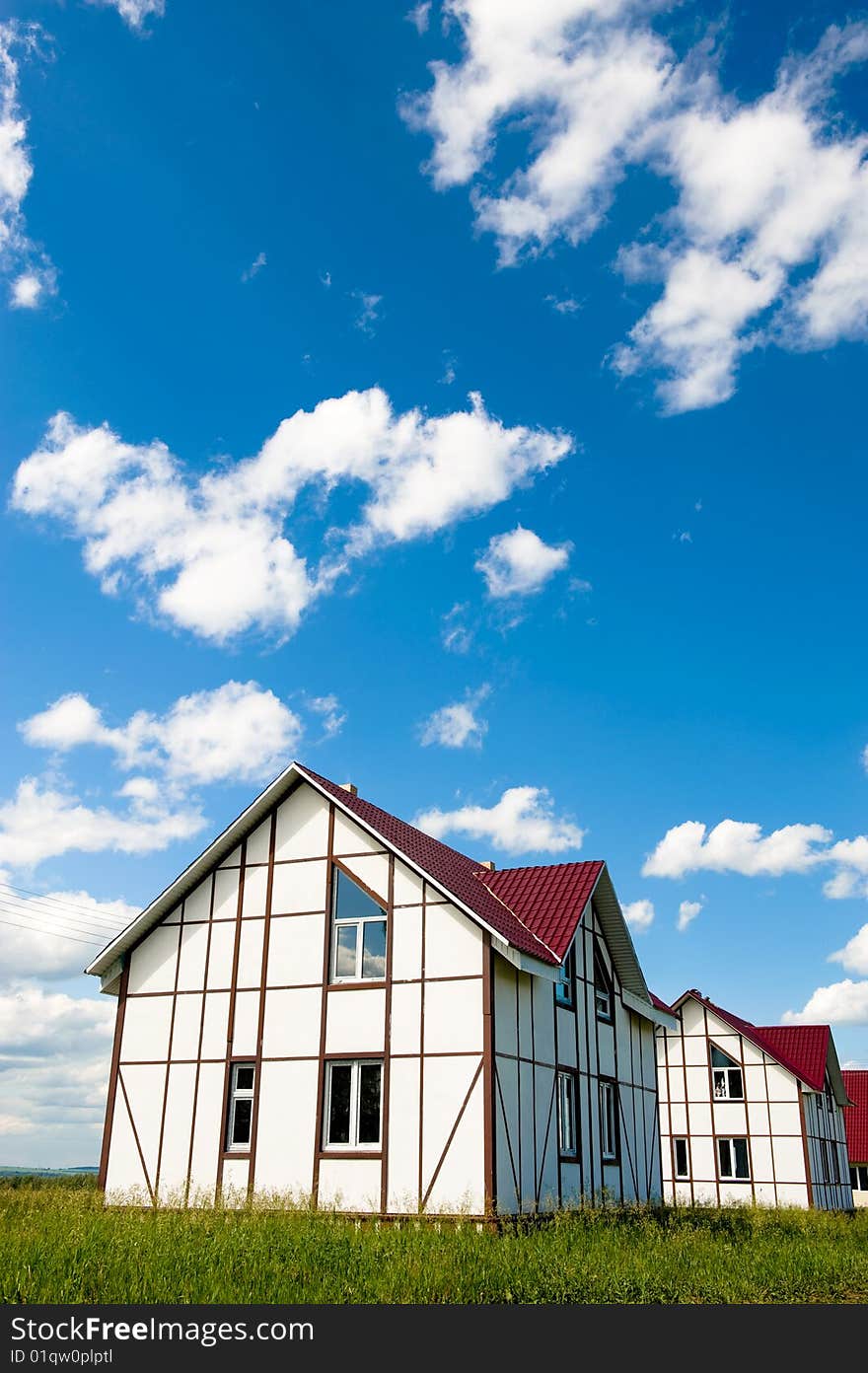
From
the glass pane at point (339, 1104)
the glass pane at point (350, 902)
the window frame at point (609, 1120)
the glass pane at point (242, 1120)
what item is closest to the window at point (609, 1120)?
the window frame at point (609, 1120)

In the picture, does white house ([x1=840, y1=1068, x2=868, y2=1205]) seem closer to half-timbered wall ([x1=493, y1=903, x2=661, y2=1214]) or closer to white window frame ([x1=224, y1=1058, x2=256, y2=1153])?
half-timbered wall ([x1=493, y1=903, x2=661, y2=1214])

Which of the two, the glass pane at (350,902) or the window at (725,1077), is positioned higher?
the glass pane at (350,902)

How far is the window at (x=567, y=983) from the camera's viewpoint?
22081 millimetres

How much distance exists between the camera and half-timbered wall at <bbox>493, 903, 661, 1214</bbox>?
18.7 meters

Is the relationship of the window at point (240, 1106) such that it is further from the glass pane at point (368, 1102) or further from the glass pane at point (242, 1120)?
the glass pane at point (368, 1102)

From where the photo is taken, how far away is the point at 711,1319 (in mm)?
10953

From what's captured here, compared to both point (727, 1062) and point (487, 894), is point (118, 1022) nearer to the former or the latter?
point (487, 894)

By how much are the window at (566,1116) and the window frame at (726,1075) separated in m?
20.8

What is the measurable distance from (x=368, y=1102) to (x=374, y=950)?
2.65 m

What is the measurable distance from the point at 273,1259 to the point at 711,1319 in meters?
5.04

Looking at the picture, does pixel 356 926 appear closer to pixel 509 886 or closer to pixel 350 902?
pixel 350 902

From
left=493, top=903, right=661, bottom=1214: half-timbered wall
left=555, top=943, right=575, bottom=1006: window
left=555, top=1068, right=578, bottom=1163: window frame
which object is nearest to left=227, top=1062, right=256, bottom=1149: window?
left=493, top=903, right=661, bottom=1214: half-timbered wall

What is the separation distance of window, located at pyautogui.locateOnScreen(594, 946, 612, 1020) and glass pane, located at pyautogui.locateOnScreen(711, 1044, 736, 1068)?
58.4 ft

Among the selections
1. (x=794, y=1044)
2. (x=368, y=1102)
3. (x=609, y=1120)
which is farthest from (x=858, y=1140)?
(x=368, y=1102)
